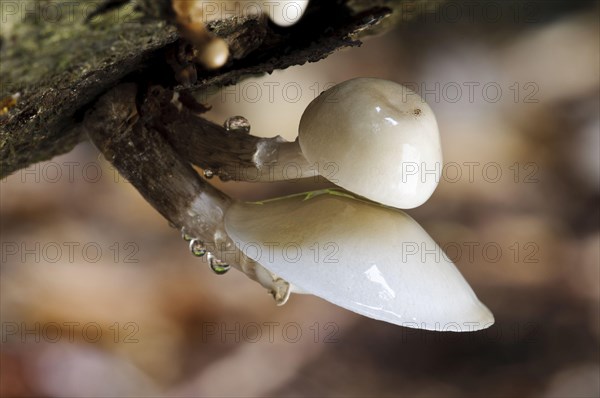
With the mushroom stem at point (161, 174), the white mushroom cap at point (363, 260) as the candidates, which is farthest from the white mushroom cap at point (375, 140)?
the mushroom stem at point (161, 174)

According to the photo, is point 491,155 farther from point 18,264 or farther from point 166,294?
point 18,264

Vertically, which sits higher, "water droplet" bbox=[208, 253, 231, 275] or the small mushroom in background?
the small mushroom in background

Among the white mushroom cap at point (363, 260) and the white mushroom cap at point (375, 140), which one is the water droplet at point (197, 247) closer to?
the white mushroom cap at point (363, 260)

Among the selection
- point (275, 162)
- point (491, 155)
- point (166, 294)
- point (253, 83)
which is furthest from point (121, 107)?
point (491, 155)

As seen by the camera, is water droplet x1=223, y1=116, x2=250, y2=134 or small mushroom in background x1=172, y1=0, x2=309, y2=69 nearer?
small mushroom in background x1=172, y1=0, x2=309, y2=69

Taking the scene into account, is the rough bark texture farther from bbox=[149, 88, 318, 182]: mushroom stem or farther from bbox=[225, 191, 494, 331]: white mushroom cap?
bbox=[225, 191, 494, 331]: white mushroom cap

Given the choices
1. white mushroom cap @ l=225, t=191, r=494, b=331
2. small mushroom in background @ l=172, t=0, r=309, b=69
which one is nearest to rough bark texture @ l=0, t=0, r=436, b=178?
small mushroom in background @ l=172, t=0, r=309, b=69

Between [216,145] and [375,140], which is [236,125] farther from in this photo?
[375,140]

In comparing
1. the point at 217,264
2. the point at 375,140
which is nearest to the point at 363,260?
the point at 375,140
